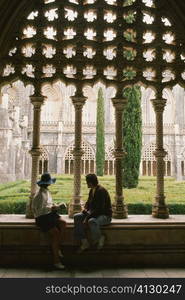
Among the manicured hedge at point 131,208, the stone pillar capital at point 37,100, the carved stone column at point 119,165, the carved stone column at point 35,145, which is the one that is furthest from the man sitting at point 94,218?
the manicured hedge at point 131,208

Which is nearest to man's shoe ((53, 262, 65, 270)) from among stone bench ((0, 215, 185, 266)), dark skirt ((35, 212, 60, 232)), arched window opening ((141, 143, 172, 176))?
stone bench ((0, 215, 185, 266))

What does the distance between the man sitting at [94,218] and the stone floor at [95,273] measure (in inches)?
10.3

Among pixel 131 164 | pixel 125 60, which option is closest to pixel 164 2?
pixel 125 60

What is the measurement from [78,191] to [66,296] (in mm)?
1508

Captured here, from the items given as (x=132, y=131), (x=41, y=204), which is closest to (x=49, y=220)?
(x=41, y=204)

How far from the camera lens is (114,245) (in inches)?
139

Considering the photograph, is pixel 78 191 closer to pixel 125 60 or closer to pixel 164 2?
pixel 125 60

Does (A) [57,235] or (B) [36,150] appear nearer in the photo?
(A) [57,235]

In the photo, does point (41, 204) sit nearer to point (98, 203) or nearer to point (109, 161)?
point (98, 203)

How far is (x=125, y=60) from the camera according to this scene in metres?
4.11

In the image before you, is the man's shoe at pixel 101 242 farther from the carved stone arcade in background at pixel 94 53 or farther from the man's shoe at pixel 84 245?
the carved stone arcade in background at pixel 94 53

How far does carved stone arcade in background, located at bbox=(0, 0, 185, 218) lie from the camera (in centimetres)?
403

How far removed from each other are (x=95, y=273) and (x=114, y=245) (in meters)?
0.46

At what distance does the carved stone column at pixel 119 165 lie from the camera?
384 centimetres
